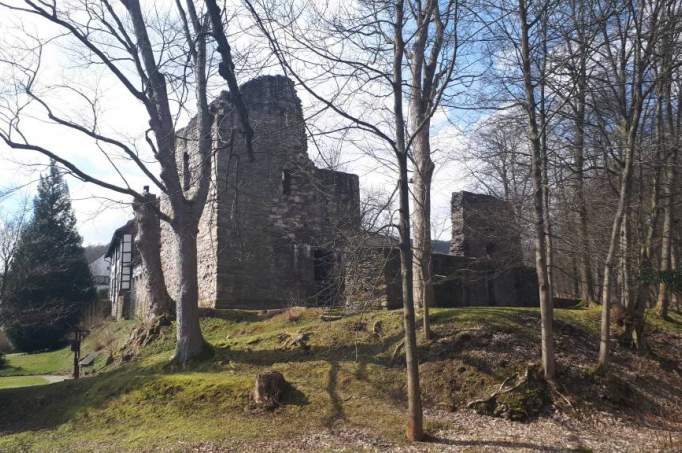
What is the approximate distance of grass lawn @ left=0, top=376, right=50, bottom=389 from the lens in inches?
651

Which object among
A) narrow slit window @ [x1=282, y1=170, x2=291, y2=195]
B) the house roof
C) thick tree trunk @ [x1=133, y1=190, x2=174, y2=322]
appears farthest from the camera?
the house roof

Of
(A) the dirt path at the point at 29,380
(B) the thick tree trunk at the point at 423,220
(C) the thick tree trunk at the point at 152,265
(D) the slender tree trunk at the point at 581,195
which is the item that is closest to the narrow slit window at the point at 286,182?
(C) the thick tree trunk at the point at 152,265

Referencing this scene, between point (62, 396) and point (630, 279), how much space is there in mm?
10856

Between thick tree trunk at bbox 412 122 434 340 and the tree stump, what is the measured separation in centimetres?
266

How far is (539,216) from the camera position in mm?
8172

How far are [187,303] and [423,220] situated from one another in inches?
188

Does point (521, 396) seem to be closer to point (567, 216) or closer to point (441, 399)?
point (441, 399)

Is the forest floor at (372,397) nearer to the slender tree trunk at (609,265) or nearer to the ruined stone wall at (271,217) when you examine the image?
the slender tree trunk at (609,265)

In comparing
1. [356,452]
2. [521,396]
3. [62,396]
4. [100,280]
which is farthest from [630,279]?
[100,280]

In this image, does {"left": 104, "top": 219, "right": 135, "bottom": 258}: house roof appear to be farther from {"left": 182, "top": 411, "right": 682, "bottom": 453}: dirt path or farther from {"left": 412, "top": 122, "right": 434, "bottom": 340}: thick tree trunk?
{"left": 182, "top": 411, "right": 682, "bottom": 453}: dirt path

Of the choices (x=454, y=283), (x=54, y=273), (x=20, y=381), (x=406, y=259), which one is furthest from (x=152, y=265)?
(x=54, y=273)

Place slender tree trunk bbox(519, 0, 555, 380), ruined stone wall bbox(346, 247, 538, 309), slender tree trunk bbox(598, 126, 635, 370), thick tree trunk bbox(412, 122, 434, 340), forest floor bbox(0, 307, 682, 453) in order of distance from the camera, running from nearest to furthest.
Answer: forest floor bbox(0, 307, 682, 453) → slender tree trunk bbox(519, 0, 555, 380) → slender tree trunk bbox(598, 126, 635, 370) → ruined stone wall bbox(346, 247, 538, 309) → thick tree trunk bbox(412, 122, 434, 340)

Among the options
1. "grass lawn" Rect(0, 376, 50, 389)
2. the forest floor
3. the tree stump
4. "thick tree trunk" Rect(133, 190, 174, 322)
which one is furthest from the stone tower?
the tree stump

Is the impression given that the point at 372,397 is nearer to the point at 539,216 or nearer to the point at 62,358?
the point at 539,216
